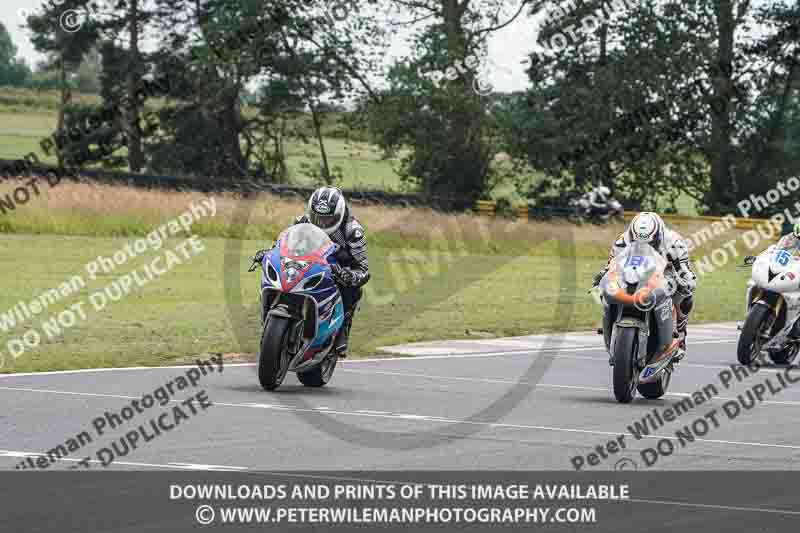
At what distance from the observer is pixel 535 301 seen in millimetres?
28516

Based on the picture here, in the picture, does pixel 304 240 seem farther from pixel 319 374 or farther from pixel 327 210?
pixel 319 374

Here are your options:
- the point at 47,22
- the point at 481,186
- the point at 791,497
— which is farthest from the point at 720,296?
the point at 47,22

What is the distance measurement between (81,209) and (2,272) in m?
10.2

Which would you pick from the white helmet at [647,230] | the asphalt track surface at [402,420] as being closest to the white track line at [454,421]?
the asphalt track surface at [402,420]

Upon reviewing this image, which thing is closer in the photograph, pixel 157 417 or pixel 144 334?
pixel 157 417

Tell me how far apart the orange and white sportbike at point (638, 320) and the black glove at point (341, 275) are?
2372 mm

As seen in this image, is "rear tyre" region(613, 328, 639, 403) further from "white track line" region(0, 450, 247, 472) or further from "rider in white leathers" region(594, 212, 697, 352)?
"white track line" region(0, 450, 247, 472)

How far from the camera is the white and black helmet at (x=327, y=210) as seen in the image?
48.9 feet

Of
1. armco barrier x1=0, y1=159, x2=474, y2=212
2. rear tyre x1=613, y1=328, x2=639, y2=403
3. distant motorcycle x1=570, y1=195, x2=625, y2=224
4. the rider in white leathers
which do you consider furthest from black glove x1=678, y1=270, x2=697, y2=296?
distant motorcycle x1=570, y1=195, x2=625, y2=224

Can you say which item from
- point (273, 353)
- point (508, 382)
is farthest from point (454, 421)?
point (508, 382)

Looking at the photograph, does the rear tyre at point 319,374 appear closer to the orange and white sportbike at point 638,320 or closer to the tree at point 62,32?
the orange and white sportbike at point 638,320

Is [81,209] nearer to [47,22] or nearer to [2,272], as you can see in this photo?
[2,272]

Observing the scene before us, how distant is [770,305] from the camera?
18516 mm

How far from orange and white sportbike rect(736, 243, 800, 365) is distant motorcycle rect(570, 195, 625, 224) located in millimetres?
31113
